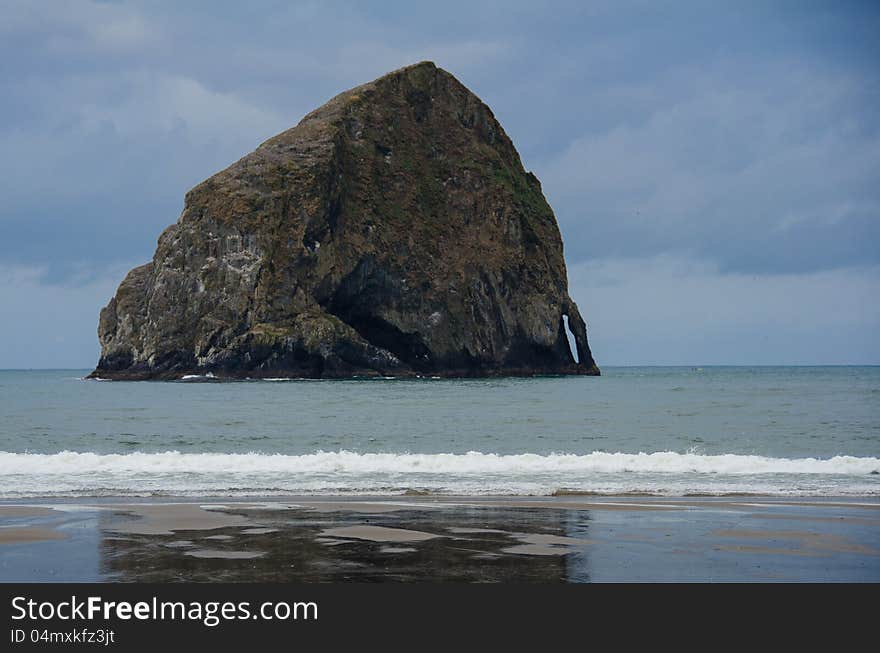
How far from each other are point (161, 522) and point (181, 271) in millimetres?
114899

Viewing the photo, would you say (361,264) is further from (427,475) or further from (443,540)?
(443,540)

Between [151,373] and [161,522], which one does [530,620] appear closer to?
[161,522]

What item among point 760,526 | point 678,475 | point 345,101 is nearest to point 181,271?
point 345,101

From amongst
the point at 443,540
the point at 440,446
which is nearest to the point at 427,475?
the point at 443,540

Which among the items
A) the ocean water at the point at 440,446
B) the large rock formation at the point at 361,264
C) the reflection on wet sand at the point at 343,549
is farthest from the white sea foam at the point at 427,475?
the large rock formation at the point at 361,264

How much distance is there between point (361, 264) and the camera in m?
128

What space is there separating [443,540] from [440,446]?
66.7 feet

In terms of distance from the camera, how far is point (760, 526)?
41.4 feet

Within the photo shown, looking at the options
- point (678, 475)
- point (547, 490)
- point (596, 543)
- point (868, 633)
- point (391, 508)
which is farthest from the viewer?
point (678, 475)

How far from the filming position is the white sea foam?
59.0 feet

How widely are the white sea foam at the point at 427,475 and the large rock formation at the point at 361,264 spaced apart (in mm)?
92897

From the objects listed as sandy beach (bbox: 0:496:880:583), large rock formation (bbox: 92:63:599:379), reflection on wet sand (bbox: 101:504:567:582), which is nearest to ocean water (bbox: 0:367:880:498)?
sandy beach (bbox: 0:496:880:583)

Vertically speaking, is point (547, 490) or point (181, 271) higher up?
point (181, 271)

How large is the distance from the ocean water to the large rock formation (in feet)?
189
